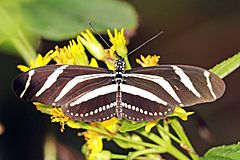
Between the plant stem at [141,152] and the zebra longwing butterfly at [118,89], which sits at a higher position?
the zebra longwing butterfly at [118,89]

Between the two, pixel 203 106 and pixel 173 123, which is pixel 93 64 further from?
pixel 203 106

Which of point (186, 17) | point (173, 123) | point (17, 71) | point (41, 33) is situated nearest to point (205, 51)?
point (186, 17)

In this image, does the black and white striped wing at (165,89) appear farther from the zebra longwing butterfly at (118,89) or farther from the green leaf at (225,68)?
the green leaf at (225,68)

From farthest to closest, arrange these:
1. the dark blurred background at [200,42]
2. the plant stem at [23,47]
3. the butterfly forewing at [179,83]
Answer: the dark blurred background at [200,42] < the plant stem at [23,47] < the butterfly forewing at [179,83]

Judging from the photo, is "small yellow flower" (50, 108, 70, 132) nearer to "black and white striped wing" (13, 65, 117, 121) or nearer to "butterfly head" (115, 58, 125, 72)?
"black and white striped wing" (13, 65, 117, 121)

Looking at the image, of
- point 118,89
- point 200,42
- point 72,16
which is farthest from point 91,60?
point 200,42

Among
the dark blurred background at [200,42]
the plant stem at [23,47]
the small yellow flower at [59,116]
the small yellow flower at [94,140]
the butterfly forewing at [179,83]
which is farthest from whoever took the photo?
the dark blurred background at [200,42]

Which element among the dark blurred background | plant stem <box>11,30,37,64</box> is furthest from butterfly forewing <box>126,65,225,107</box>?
the dark blurred background

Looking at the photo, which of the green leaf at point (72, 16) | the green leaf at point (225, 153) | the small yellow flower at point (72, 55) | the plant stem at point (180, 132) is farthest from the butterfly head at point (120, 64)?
the green leaf at point (72, 16)
